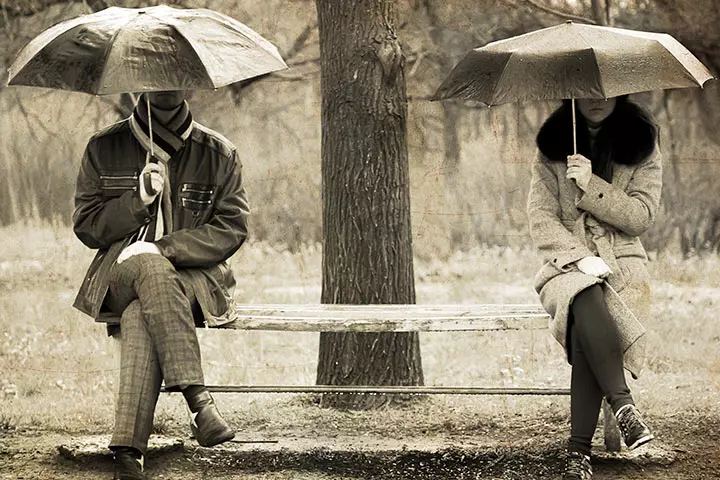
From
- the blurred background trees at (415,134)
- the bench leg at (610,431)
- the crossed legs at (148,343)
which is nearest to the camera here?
the crossed legs at (148,343)

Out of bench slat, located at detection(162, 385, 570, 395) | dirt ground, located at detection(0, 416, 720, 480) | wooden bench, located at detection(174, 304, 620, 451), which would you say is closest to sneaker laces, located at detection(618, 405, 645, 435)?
dirt ground, located at detection(0, 416, 720, 480)

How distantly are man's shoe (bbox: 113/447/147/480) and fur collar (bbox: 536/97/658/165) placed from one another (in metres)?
2.08

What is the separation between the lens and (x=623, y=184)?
5.17m

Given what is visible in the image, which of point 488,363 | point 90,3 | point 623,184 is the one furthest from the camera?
point 90,3

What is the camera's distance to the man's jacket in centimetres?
500

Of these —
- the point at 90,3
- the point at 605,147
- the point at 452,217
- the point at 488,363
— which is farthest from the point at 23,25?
the point at 605,147

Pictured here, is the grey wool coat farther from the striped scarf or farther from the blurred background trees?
the blurred background trees

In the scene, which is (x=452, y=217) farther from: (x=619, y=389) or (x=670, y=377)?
(x=619, y=389)

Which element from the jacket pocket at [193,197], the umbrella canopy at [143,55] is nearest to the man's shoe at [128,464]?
the jacket pocket at [193,197]

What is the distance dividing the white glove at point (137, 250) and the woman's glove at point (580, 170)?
1.69m

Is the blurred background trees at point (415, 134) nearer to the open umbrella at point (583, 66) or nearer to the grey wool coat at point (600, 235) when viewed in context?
the grey wool coat at point (600, 235)

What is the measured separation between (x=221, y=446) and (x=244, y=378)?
189 centimetres

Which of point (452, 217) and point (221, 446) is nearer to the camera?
point (221, 446)

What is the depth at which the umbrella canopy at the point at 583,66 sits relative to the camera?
4.70 meters
